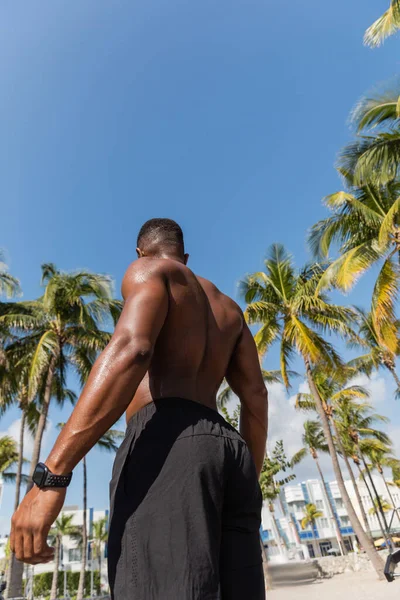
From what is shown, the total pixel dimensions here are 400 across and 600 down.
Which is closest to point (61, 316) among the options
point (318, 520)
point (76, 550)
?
point (76, 550)

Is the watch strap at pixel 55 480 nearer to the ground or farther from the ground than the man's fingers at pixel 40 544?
farther from the ground

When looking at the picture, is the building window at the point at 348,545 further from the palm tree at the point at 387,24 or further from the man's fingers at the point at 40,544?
the man's fingers at the point at 40,544

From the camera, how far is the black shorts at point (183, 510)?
1.05 meters

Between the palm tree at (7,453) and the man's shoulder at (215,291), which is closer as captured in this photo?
the man's shoulder at (215,291)

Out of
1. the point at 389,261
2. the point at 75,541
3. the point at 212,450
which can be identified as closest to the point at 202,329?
the point at 212,450

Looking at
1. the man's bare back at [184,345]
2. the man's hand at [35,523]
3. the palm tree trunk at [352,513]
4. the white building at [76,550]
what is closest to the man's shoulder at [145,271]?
the man's bare back at [184,345]

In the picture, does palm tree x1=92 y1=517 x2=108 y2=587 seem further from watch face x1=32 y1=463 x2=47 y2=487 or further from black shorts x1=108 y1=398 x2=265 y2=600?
watch face x1=32 y1=463 x2=47 y2=487

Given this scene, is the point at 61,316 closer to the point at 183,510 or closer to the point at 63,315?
the point at 63,315

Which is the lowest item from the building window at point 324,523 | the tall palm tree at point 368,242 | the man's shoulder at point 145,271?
the man's shoulder at point 145,271

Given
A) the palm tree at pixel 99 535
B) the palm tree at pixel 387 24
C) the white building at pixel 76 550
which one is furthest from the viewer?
the white building at pixel 76 550

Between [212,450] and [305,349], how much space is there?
1380cm

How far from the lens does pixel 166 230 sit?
6.40 ft

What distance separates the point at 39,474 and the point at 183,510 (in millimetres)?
393

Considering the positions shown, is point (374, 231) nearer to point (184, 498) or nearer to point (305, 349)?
point (305, 349)
